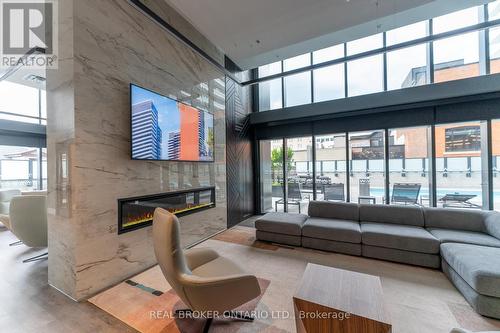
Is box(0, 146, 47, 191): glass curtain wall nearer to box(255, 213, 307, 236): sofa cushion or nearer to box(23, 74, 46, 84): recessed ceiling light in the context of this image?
box(23, 74, 46, 84): recessed ceiling light

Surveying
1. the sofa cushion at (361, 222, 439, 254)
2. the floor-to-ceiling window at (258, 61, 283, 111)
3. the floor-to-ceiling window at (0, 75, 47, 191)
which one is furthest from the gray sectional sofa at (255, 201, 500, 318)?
the floor-to-ceiling window at (0, 75, 47, 191)

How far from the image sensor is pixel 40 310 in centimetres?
197

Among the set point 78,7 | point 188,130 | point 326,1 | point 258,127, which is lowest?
point 188,130

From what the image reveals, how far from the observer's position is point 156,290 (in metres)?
2.28

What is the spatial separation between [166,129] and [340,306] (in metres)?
2.95

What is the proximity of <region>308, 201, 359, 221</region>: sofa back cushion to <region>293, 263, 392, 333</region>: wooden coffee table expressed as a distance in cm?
217

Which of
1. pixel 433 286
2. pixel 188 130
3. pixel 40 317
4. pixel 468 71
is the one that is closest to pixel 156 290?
pixel 40 317

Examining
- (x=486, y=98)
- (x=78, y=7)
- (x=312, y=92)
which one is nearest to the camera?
(x=78, y=7)

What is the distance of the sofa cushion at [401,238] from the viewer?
2.69m

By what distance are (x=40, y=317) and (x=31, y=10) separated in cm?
369

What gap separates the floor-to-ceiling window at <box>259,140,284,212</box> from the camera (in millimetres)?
6008

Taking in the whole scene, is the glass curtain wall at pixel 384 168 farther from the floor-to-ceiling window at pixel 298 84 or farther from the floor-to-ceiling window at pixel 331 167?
the floor-to-ceiling window at pixel 298 84

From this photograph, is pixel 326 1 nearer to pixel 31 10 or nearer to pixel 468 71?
pixel 468 71

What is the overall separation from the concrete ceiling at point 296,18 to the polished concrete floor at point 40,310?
4.12 metres
